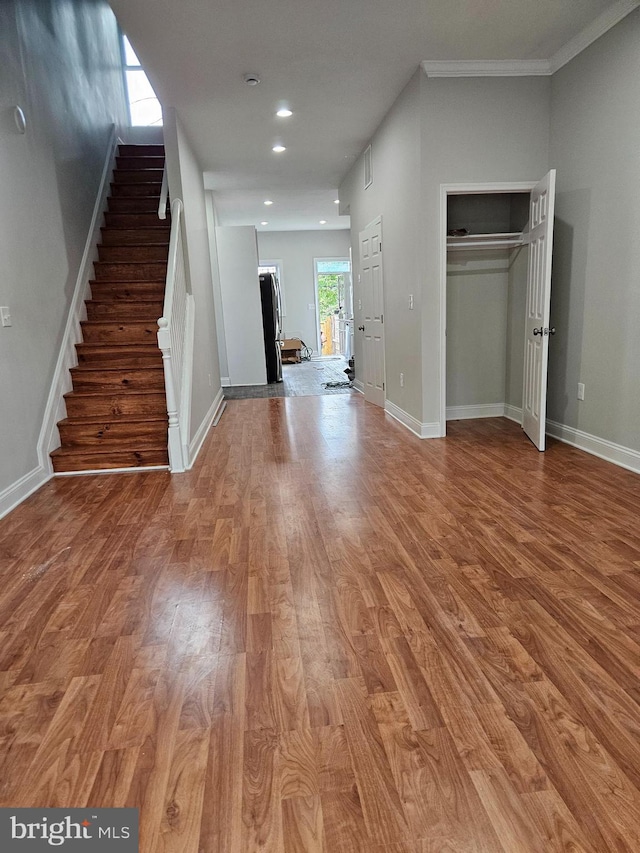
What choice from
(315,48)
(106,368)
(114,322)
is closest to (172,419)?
(106,368)

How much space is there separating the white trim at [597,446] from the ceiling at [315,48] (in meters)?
2.80

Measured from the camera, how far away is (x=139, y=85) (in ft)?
25.4

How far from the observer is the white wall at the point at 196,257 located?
187 inches

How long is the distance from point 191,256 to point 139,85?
15.0 ft

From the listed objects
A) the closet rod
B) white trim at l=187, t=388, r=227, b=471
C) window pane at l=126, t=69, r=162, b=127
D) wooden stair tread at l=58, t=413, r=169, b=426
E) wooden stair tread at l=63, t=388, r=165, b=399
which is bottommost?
white trim at l=187, t=388, r=227, b=471

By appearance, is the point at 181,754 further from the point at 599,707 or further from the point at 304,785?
the point at 599,707

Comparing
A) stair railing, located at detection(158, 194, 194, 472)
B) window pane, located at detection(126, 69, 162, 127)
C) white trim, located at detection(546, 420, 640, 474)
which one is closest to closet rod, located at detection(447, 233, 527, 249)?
white trim, located at detection(546, 420, 640, 474)

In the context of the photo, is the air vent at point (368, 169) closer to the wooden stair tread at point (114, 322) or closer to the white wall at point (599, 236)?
the white wall at point (599, 236)

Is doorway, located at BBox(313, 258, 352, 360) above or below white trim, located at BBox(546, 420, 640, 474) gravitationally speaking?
above

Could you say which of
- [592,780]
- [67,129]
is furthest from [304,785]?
[67,129]

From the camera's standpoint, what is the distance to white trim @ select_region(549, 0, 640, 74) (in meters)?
3.24

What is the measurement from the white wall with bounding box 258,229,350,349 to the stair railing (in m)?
7.85

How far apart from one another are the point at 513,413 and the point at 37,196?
4.65 meters

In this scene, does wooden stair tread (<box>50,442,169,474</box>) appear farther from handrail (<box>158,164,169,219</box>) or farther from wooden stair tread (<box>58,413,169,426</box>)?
handrail (<box>158,164,169,219</box>)
